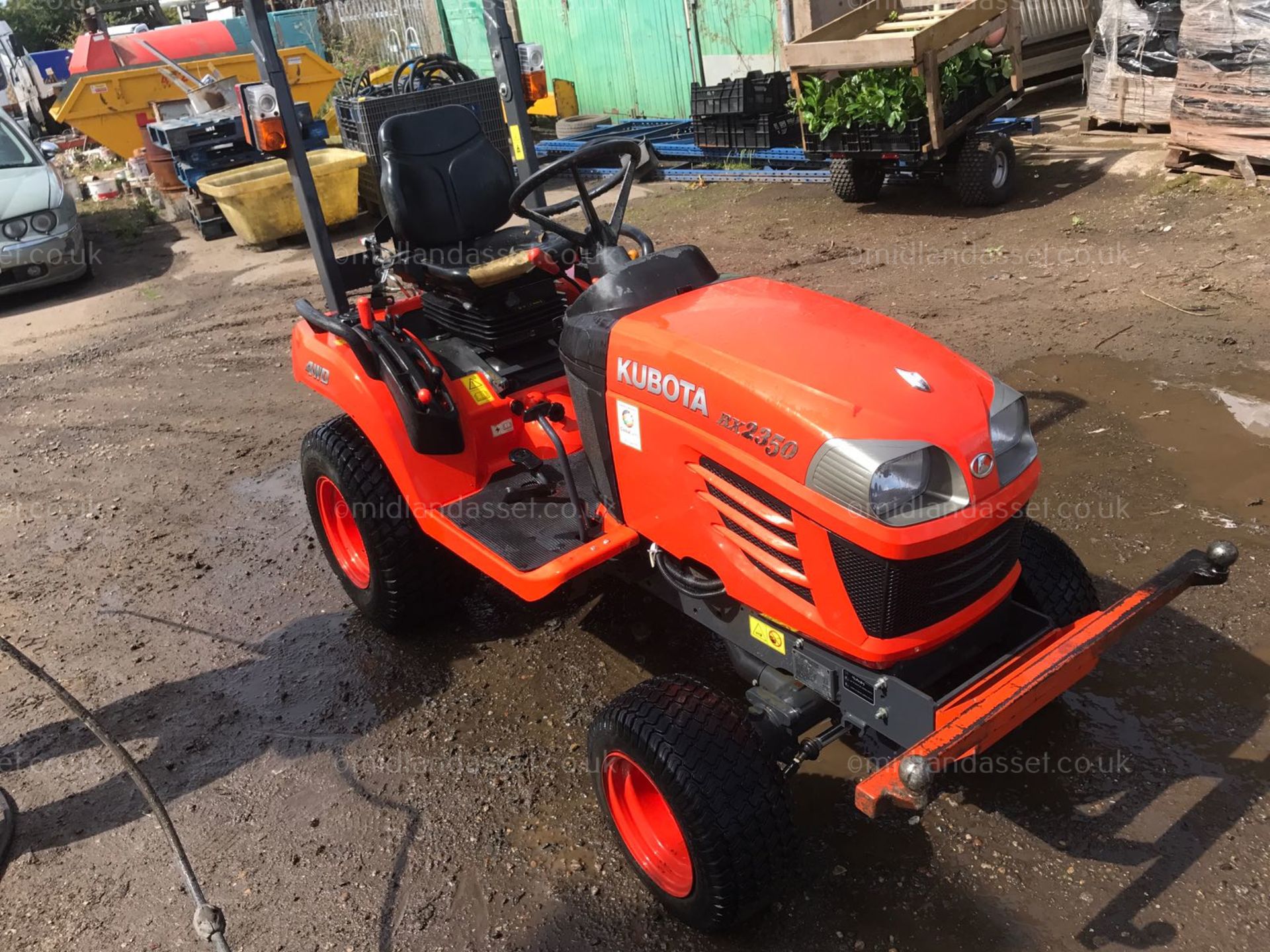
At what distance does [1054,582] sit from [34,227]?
8.52 m

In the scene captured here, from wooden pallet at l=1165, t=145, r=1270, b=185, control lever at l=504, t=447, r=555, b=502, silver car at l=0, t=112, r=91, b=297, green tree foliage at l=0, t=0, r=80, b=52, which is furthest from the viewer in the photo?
green tree foliage at l=0, t=0, r=80, b=52

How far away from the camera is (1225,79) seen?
623cm

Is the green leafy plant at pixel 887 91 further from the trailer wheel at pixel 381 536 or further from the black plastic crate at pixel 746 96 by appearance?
the trailer wheel at pixel 381 536

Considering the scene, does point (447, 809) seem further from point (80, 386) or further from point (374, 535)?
point (80, 386)

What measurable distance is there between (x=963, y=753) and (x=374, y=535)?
2065 millimetres

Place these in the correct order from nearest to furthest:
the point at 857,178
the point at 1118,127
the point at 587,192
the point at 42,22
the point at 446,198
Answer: the point at 587,192, the point at 446,198, the point at 857,178, the point at 1118,127, the point at 42,22

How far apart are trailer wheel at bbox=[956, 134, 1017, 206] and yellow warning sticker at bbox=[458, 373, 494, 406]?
5049 millimetres

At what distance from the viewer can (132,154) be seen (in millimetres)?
11398

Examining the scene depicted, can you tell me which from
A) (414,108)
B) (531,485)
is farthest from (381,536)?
(414,108)

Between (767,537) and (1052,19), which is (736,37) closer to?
(1052,19)

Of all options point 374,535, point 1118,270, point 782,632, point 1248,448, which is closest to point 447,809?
point 374,535

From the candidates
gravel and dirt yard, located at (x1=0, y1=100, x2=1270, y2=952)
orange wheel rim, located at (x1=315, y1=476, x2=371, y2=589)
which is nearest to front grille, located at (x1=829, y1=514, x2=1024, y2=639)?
gravel and dirt yard, located at (x1=0, y1=100, x2=1270, y2=952)

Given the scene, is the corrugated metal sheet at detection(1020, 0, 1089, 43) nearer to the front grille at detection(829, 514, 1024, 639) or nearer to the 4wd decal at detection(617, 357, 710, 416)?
the 4wd decal at detection(617, 357, 710, 416)

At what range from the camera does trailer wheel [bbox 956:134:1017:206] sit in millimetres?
6969
